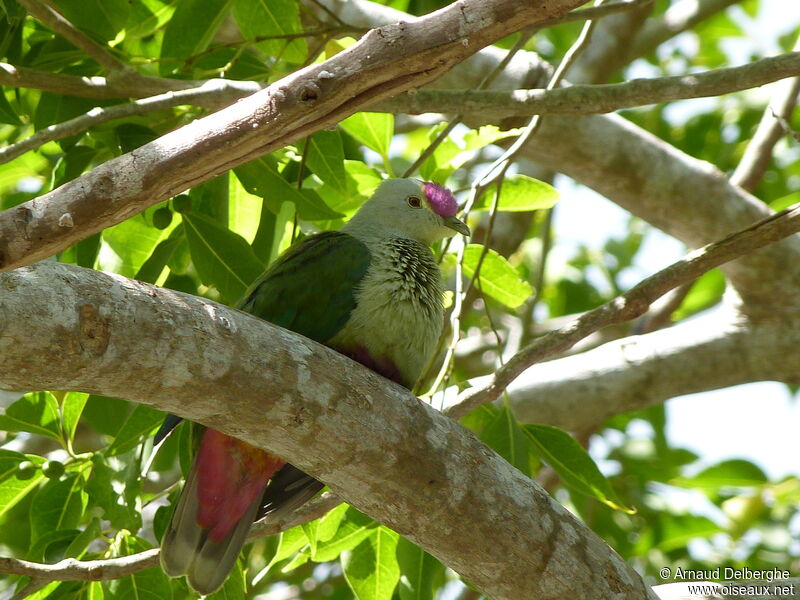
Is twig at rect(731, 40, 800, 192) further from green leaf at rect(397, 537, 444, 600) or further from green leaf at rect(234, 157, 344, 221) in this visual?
green leaf at rect(397, 537, 444, 600)

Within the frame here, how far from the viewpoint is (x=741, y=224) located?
4.30 metres

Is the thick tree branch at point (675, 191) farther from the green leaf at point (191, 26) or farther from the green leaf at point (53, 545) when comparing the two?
the green leaf at point (53, 545)

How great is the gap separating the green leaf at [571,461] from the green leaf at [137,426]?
1231 millimetres

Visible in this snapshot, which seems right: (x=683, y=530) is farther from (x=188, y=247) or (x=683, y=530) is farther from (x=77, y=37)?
(x=77, y=37)

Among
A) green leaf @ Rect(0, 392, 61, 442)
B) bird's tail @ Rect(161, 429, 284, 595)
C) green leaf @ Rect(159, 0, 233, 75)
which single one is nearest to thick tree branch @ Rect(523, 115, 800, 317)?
green leaf @ Rect(159, 0, 233, 75)

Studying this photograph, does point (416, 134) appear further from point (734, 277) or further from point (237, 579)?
point (237, 579)

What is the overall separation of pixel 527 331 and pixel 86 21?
2942 mm

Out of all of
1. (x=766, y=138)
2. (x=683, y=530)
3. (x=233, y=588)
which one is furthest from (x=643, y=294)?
(x=683, y=530)

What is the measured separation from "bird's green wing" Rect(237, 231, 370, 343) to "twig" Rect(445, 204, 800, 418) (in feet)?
1.60

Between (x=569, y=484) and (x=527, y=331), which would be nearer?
(x=569, y=484)

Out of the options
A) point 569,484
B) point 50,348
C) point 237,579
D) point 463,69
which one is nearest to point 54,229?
point 50,348

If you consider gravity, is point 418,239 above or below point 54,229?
above

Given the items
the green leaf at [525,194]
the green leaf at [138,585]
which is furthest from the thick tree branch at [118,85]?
the green leaf at [138,585]

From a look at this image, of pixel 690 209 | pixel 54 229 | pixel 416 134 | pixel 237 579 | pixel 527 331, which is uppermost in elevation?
pixel 416 134
